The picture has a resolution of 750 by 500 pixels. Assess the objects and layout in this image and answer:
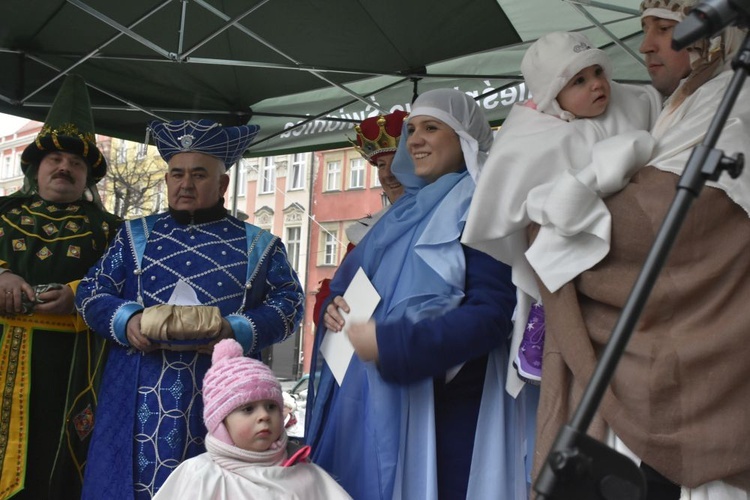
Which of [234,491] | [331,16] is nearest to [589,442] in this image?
[234,491]

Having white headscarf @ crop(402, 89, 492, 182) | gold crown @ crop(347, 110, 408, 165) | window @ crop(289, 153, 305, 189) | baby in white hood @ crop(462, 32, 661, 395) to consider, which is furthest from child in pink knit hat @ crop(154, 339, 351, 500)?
window @ crop(289, 153, 305, 189)

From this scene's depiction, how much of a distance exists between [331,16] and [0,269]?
2637mm

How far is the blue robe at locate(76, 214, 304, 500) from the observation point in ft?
10.6

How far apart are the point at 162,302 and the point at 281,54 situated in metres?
2.80

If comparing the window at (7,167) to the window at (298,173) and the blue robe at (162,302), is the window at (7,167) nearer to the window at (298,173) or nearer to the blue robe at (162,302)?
Answer: the window at (298,173)

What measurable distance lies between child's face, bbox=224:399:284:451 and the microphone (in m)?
1.84

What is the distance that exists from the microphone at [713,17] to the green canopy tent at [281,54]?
11.7ft

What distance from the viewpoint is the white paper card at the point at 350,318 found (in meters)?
2.75

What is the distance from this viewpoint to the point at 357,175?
32.1 meters

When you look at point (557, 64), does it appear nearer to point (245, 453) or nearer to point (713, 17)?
point (713, 17)

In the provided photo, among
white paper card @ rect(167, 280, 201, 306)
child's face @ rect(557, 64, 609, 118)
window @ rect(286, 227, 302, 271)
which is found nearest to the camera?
child's face @ rect(557, 64, 609, 118)

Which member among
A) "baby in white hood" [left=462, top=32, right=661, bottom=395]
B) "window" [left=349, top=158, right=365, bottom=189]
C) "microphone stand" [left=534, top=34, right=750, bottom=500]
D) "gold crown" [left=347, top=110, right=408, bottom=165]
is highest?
"window" [left=349, top=158, right=365, bottom=189]

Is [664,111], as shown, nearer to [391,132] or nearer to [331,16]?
[391,132]

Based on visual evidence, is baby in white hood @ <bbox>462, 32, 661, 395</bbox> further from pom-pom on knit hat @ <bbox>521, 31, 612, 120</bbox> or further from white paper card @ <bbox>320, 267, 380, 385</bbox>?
white paper card @ <bbox>320, 267, 380, 385</bbox>
